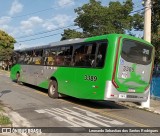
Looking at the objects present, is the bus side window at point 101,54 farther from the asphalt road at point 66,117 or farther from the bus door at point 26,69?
the bus door at point 26,69

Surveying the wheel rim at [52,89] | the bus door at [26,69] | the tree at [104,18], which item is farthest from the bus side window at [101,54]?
the tree at [104,18]

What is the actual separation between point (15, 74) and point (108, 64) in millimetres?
13876

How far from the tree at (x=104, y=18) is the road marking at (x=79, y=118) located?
21.0 meters

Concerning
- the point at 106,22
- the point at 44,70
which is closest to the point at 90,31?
the point at 106,22

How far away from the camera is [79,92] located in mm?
14914

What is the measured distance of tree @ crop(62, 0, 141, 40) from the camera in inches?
1355

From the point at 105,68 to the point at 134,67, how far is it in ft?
4.66

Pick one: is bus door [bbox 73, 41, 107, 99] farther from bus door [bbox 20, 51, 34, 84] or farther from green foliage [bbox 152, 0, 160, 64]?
green foliage [bbox 152, 0, 160, 64]

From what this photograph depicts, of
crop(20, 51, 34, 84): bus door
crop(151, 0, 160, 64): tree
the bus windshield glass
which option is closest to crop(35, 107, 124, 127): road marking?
the bus windshield glass

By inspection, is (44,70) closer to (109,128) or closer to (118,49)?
(118,49)

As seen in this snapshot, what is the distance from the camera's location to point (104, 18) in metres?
34.5

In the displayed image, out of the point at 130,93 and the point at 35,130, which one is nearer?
the point at 35,130

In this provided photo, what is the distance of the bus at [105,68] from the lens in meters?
13.3

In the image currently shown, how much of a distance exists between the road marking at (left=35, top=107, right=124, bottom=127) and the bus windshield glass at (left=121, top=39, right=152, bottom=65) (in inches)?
111
